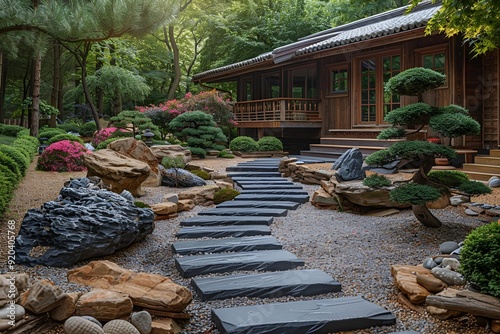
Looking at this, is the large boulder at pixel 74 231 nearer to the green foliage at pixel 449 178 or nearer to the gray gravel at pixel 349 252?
the gray gravel at pixel 349 252

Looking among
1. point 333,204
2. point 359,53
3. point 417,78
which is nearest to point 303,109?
point 359,53

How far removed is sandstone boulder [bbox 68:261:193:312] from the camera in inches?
A: 131

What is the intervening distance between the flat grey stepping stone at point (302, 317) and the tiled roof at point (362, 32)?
798 cm

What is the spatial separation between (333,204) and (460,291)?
418 centimetres

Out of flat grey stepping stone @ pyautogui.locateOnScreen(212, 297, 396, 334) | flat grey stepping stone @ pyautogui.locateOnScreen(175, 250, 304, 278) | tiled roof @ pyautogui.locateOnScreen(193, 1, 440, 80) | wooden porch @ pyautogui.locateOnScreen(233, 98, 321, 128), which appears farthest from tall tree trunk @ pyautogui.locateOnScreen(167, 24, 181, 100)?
flat grey stepping stone @ pyautogui.locateOnScreen(212, 297, 396, 334)

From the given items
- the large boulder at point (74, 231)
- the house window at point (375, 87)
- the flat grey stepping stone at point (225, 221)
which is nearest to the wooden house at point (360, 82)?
the house window at point (375, 87)

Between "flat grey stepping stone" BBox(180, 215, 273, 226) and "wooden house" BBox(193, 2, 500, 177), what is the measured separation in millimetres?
3710

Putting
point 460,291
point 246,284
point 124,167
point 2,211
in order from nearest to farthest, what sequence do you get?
point 460,291, point 246,284, point 2,211, point 124,167

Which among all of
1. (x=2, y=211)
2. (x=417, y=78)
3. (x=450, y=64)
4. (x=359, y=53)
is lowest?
(x=2, y=211)

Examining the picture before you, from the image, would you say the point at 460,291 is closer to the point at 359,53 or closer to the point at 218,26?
the point at 359,53

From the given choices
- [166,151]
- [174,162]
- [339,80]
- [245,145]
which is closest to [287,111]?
[245,145]

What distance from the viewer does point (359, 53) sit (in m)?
13.4

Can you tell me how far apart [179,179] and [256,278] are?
17.4 feet

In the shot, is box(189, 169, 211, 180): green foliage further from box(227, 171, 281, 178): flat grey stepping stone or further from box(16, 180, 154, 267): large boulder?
box(16, 180, 154, 267): large boulder
